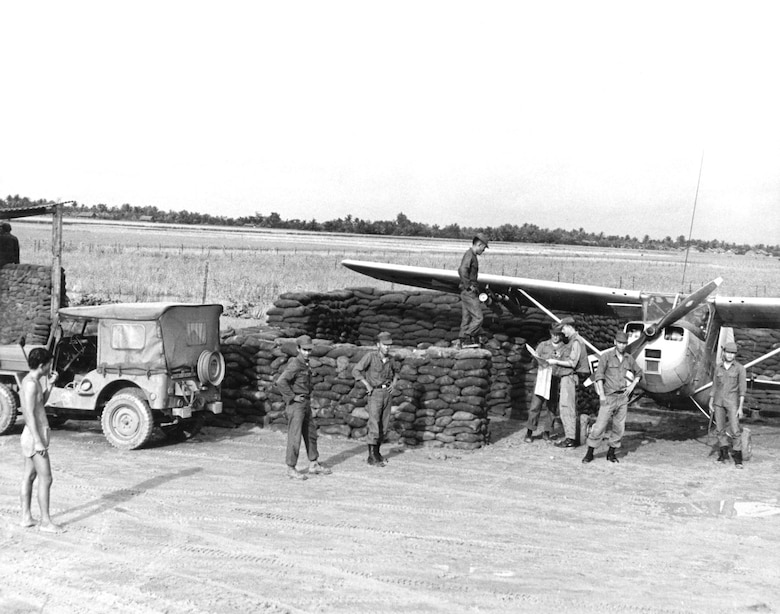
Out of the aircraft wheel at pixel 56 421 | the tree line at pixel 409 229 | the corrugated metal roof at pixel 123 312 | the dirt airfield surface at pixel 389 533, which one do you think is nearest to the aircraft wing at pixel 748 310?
the dirt airfield surface at pixel 389 533

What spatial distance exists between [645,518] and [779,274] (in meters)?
52.5

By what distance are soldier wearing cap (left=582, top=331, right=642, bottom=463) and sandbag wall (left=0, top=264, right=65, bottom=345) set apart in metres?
14.4

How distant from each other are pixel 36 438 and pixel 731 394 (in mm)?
8869

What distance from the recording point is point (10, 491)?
941cm

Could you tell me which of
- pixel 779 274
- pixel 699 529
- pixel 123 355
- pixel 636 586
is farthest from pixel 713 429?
pixel 779 274

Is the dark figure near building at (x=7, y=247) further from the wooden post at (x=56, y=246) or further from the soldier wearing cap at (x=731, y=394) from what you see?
the soldier wearing cap at (x=731, y=394)

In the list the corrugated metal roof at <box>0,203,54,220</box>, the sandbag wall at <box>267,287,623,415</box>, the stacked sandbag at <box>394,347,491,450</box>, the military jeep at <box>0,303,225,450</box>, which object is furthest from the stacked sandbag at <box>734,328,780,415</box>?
the corrugated metal roof at <box>0,203,54,220</box>

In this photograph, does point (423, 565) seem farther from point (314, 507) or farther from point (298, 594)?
point (314, 507)

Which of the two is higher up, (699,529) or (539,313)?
(539,313)

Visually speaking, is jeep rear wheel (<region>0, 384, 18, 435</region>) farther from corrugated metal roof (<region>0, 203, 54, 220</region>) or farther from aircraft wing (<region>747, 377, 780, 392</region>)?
aircraft wing (<region>747, 377, 780, 392</region>)

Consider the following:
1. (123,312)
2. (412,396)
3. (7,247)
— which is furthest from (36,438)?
(7,247)

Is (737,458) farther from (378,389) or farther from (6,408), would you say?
(6,408)

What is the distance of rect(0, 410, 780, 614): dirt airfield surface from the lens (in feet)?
22.0

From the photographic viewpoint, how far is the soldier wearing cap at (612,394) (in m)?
11.8
